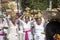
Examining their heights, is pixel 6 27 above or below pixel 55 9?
below

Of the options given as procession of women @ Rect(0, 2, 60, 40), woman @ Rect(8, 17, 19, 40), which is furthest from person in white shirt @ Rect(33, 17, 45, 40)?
woman @ Rect(8, 17, 19, 40)

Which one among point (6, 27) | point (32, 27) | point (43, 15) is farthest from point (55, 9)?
point (6, 27)

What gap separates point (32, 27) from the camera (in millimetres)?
1339

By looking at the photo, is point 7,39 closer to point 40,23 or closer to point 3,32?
point 3,32

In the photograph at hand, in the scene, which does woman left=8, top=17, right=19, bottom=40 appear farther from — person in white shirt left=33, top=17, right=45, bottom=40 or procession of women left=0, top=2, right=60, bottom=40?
person in white shirt left=33, top=17, right=45, bottom=40

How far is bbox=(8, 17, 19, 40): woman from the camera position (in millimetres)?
1306

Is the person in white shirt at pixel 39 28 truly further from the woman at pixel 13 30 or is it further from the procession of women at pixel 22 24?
the woman at pixel 13 30

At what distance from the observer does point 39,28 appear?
1.33m

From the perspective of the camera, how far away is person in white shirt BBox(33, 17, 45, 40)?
1.32 m

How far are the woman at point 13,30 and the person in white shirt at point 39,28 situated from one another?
113 millimetres

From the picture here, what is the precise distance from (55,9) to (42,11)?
84mm

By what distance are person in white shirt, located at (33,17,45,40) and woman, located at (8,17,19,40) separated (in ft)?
0.37

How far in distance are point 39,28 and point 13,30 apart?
155 millimetres

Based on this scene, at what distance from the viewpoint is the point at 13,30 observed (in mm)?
→ 1315
